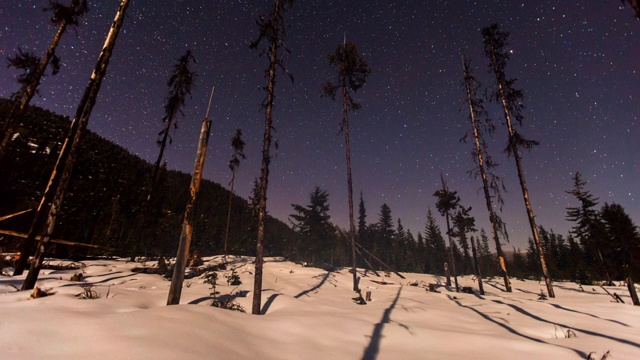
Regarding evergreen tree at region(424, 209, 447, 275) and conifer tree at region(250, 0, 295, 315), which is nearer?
conifer tree at region(250, 0, 295, 315)

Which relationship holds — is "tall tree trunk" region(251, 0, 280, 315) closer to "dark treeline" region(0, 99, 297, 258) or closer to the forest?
the forest

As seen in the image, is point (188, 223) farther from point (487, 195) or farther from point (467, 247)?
point (467, 247)

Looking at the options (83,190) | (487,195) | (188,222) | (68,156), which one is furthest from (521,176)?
(83,190)

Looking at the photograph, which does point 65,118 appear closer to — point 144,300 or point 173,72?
point 173,72

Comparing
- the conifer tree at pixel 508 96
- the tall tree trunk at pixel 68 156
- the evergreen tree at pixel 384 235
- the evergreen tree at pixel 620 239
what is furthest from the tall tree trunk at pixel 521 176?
the evergreen tree at pixel 384 235

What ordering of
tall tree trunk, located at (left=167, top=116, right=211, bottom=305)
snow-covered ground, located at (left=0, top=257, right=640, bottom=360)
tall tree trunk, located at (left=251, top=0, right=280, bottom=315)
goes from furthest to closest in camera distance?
tall tree trunk, located at (left=251, top=0, right=280, bottom=315) < tall tree trunk, located at (left=167, top=116, right=211, bottom=305) < snow-covered ground, located at (left=0, top=257, right=640, bottom=360)

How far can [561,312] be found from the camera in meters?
8.02

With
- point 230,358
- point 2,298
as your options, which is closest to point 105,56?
point 2,298

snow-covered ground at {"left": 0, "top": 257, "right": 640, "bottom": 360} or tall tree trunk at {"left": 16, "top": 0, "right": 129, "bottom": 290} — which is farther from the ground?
tall tree trunk at {"left": 16, "top": 0, "right": 129, "bottom": 290}

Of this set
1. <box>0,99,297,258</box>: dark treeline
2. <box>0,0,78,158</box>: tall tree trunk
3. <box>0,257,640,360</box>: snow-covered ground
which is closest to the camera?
<box>0,257,640,360</box>: snow-covered ground

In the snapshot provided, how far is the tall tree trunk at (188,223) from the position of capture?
5.41 m

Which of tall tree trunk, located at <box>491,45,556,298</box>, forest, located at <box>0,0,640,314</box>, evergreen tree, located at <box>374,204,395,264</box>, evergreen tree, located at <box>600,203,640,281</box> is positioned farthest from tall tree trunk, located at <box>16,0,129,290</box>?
evergreen tree, located at <box>374,204,395,264</box>

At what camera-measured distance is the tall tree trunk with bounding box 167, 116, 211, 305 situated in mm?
5414

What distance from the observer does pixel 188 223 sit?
588cm
